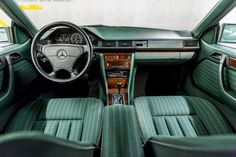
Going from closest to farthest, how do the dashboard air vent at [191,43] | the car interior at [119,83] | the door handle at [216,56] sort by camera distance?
the car interior at [119,83], the door handle at [216,56], the dashboard air vent at [191,43]

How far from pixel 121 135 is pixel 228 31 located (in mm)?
1514

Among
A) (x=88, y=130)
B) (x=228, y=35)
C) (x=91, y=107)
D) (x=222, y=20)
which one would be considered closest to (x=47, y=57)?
(x=91, y=107)

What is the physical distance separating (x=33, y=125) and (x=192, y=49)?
4.59 feet

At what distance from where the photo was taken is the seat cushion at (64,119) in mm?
1197

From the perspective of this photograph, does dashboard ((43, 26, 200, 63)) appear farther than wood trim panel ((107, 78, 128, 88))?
No

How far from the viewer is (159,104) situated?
4.72 ft

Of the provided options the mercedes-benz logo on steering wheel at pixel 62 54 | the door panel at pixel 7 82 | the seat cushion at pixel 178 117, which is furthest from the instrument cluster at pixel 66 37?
the seat cushion at pixel 178 117

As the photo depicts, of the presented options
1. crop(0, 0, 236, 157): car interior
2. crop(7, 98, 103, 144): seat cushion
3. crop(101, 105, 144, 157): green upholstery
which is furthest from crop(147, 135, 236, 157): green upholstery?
crop(7, 98, 103, 144): seat cushion

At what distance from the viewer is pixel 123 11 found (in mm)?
2277

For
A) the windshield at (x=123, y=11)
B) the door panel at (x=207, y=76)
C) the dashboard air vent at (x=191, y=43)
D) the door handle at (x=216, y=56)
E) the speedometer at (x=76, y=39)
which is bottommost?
the door panel at (x=207, y=76)

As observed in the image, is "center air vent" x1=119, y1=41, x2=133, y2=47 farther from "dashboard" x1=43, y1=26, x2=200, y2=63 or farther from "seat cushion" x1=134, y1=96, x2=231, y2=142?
"seat cushion" x1=134, y1=96, x2=231, y2=142

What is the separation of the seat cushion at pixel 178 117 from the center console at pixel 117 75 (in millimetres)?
379

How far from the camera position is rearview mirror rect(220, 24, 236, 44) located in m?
1.83

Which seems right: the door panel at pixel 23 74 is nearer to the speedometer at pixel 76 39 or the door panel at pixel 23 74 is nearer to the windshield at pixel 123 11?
the speedometer at pixel 76 39
